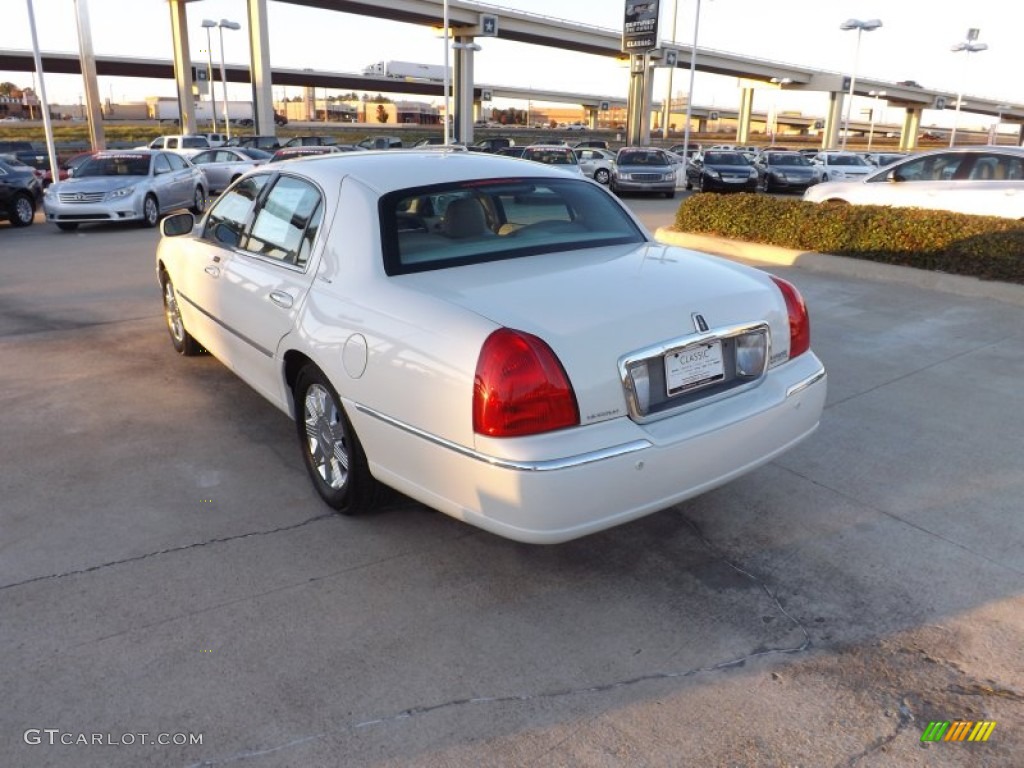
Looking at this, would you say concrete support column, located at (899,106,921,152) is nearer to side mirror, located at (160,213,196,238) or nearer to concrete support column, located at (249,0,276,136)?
concrete support column, located at (249,0,276,136)

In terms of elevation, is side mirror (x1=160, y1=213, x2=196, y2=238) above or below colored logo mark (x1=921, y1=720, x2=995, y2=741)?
above

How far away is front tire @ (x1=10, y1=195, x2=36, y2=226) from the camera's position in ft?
52.2

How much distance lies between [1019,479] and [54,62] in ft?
260

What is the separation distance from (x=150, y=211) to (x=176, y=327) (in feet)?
34.4

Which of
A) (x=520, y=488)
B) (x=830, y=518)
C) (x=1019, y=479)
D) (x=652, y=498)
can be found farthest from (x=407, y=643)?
(x=1019, y=479)

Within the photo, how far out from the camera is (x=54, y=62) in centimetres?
6769

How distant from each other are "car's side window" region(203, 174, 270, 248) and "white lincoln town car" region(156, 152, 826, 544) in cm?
12

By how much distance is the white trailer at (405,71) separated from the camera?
94.8 meters

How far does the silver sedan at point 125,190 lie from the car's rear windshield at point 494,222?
13.0m

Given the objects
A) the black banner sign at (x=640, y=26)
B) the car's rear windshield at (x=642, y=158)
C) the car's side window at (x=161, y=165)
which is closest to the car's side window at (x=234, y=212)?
the car's side window at (x=161, y=165)

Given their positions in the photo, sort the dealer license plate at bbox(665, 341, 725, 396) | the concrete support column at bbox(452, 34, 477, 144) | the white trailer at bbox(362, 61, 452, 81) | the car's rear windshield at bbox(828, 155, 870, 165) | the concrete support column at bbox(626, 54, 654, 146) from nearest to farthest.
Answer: the dealer license plate at bbox(665, 341, 725, 396) → the car's rear windshield at bbox(828, 155, 870, 165) → the concrete support column at bbox(452, 34, 477, 144) → the concrete support column at bbox(626, 54, 654, 146) → the white trailer at bbox(362, 61, 452, 81)

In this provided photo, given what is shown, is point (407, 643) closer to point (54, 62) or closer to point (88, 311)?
point (88, 311)

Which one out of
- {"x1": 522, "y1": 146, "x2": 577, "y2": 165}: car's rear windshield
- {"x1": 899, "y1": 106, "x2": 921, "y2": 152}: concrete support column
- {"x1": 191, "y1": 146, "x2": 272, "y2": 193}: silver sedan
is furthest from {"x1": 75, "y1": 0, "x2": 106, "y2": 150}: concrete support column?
{"x1": 899, "y1": 106, "x2": 921, "y2": 152}: concrete support column

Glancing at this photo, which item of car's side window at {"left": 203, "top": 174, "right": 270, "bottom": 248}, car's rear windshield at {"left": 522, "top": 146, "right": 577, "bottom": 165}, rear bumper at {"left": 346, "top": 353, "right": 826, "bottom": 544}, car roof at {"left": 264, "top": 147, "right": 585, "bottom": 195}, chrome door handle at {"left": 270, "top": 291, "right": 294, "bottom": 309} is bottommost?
rear bumper at {"left": 346, "top": 353, "right": 826, "bottom": 544}
